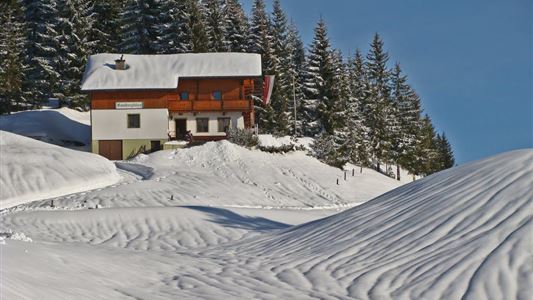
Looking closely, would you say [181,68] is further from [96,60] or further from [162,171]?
[162,171]

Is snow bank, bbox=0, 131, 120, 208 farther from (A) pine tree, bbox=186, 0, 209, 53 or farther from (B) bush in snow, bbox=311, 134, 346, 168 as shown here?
(A) pine tree, bbox=186, 0, 209, 53

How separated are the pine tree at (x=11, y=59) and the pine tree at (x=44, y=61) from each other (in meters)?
1.02

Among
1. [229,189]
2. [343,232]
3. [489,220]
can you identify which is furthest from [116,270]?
[229,189]

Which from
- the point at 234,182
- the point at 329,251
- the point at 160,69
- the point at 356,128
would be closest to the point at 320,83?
the point at 356,128

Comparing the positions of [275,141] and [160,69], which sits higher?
[160,69]

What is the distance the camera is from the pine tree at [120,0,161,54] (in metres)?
54.2

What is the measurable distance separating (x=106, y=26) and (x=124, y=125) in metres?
21.9

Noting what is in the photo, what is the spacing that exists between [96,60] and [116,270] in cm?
3912

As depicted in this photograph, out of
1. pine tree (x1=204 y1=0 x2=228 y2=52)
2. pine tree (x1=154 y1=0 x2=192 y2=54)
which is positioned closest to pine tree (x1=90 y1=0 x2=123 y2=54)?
pine tree (x1=154 y1=0 x2=192 y2=54)

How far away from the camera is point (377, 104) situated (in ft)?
177

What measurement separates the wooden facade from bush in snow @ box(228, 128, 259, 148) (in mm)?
5194

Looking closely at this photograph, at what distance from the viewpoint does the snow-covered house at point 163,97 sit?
42000 mm

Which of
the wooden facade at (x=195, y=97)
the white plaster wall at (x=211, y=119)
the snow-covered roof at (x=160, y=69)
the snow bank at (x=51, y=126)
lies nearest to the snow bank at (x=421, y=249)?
the wooden facade at (x=195, y=97)

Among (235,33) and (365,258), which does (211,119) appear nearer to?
(235,33)
